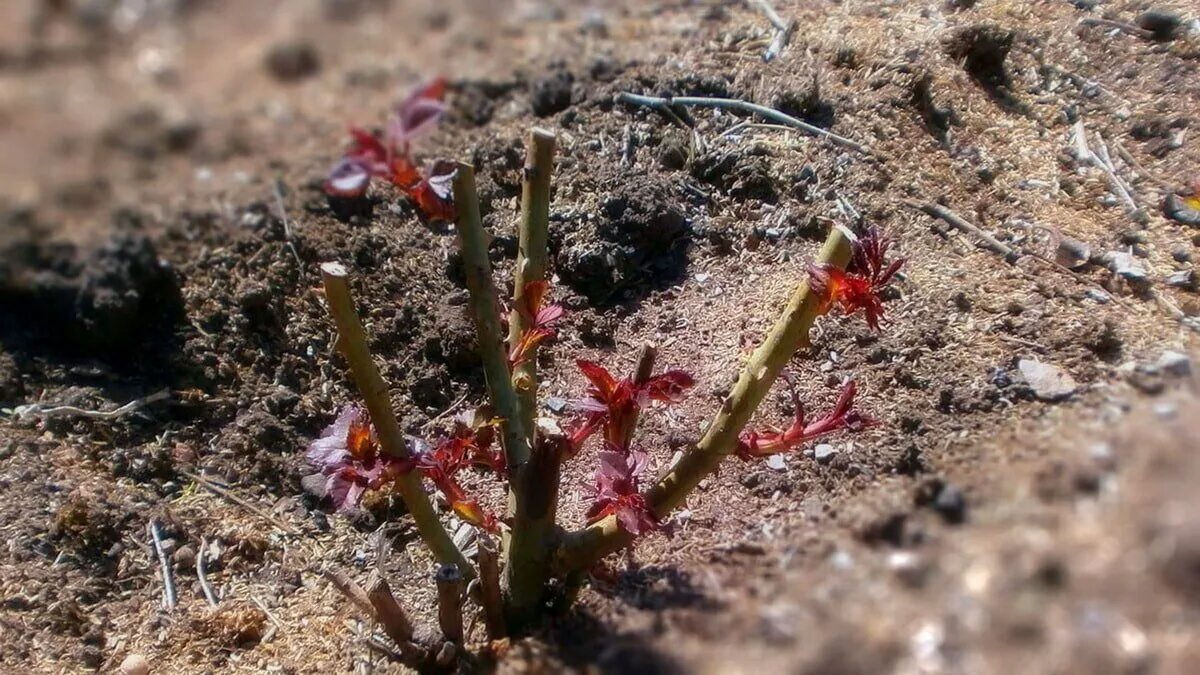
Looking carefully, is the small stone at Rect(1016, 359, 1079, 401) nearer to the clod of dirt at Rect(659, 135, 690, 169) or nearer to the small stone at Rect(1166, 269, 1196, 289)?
the small stone at Rect(1166, 269, 1196, 289)

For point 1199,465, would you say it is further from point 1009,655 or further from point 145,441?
point 145,441

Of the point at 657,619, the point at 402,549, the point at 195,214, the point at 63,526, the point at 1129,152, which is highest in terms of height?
the point at 195,214

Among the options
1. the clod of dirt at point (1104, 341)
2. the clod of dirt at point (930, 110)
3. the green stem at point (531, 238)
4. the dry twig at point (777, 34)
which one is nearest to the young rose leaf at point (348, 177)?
the green stem at point (531, 238)

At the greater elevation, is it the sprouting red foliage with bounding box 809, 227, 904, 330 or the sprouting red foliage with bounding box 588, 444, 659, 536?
the sprouting red foliage with bounding box 809, 227, 904, 330

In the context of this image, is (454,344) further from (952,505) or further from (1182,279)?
(1182,279)

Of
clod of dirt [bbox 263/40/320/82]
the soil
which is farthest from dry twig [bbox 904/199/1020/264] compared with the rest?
clod of dirt [bbox 263/40/320/82]

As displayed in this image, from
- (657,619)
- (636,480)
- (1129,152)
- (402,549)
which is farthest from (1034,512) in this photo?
(1129,152)
